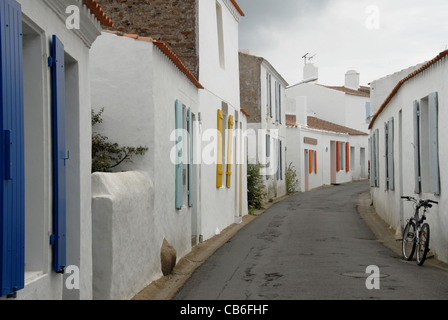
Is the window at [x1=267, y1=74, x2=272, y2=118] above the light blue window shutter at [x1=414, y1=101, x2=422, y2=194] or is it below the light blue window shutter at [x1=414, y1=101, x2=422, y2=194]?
above

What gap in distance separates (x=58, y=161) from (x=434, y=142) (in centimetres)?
758

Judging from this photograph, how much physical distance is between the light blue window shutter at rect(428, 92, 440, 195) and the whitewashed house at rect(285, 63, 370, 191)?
22995mm

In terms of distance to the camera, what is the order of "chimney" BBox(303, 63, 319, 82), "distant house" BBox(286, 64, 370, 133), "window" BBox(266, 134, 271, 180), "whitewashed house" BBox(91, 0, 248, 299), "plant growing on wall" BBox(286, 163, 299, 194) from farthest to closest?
1. "chimney" BBox(303, 63, 319, 82)
2. "distant house" BBox(286, 64, 370, 133)
3. "plant growing on wall" BBox(286, 163, 299, 194)
4. "window" BBox(266, 134, 271, 180)
5. "whitewashed house" BBox(91, 0, 248, 299)

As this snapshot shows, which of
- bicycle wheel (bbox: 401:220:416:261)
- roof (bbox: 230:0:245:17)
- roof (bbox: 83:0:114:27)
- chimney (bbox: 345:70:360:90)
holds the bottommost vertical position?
bicycle wheel (bbox: 401:220:416:261)

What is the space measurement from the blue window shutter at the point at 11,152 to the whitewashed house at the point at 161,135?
8.36ft

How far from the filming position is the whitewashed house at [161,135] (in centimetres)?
778

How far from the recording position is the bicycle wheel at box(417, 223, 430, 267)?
413 inches

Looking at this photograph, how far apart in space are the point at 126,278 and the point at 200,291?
1.19 metres

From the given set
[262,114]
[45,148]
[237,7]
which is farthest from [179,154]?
[262,114]

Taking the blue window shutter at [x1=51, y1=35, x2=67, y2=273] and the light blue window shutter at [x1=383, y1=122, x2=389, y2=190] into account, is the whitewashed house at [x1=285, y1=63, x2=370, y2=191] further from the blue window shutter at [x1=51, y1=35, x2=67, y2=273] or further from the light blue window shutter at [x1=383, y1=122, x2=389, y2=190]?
the blue window shutter at [x1=51, y1=35, x2=67, y2=273]

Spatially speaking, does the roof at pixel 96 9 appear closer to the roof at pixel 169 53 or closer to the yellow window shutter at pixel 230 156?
the roof at pixel 169 53

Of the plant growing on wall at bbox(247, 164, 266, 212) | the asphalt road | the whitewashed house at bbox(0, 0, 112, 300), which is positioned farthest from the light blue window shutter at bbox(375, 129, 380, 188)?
the whitewashed house at bbox(0, 0, 112, 300)

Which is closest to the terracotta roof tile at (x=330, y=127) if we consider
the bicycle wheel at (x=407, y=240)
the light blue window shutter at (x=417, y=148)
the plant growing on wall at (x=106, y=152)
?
the light blue window shutter at (x=417, y=148)

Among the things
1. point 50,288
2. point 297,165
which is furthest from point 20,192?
point 297,165
